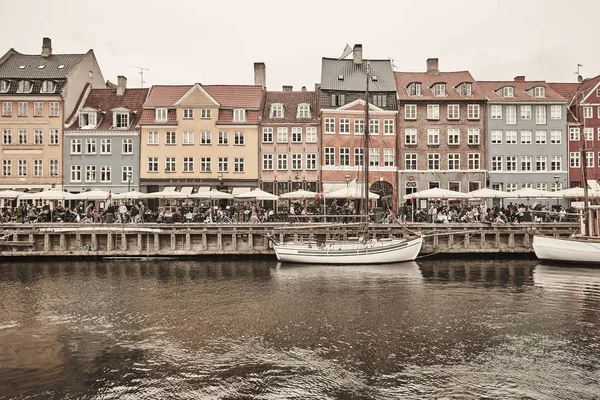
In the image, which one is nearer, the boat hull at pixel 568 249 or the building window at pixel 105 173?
the boat hull at pixel 568 249

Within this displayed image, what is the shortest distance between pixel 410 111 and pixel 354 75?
666cm

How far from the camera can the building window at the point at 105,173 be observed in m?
47.0

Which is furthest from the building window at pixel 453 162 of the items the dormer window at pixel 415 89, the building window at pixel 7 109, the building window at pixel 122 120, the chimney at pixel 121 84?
the building window at pixel 7 109

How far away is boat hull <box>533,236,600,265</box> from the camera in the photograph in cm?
2886

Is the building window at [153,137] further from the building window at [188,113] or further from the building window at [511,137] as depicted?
the building window at [511,137]

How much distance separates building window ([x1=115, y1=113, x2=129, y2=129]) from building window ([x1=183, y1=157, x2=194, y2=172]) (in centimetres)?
676

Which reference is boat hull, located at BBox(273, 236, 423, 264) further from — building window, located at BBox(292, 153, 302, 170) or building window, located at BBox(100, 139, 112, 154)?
building window, located at BBox(100, 139, 112, 154)

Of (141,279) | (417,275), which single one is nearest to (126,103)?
(141,279)

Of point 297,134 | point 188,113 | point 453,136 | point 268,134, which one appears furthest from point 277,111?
point 453,136

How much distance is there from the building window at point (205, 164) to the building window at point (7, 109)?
19.2 m

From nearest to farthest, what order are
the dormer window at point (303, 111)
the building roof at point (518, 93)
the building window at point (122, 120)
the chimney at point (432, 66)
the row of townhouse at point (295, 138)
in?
the row of townhouse at point (295, 138) → the building window at point (122, 120) → the dormer window at point (303, 111) → the building roof at point (518, 93) → the chimney at point (432, 66)

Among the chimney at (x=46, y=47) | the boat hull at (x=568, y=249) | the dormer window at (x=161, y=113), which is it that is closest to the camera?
the boat hull at (x=568, y=249)

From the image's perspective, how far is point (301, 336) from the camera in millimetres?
15641

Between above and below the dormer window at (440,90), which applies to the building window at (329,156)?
below
